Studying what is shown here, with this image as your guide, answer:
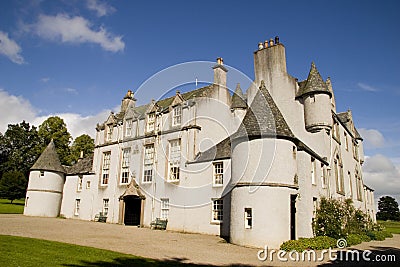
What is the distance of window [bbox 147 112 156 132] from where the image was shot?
94.3ft

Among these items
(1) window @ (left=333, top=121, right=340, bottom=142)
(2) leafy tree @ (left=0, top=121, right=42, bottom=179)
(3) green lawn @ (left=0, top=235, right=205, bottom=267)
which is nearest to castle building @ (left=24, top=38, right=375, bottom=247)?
(1) window @ (left=333, top=121, right=340, bottom=142)

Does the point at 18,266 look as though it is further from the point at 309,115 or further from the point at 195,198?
the point at 309,115

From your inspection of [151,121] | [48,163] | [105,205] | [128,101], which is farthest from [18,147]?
[151,121]

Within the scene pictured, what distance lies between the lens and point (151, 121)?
29062 mm

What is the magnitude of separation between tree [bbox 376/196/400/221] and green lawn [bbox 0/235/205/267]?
326 ft

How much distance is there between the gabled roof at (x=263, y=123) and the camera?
17.1 m

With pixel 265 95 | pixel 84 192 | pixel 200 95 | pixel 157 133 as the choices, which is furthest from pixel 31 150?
pixel 265 95

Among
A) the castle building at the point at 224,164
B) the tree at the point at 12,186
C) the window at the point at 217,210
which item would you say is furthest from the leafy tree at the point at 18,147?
the window at the point at 217,210

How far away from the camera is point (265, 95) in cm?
1883

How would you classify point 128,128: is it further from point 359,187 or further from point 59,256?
point 359,187

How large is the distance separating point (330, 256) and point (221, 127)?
14388 mm

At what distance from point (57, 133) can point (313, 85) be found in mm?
43410

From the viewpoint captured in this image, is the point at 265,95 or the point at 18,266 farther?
the point at 265,95

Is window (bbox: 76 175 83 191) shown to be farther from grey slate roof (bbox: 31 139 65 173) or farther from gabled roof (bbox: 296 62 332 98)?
gabled roof (bbox: 296 62 332 98)
